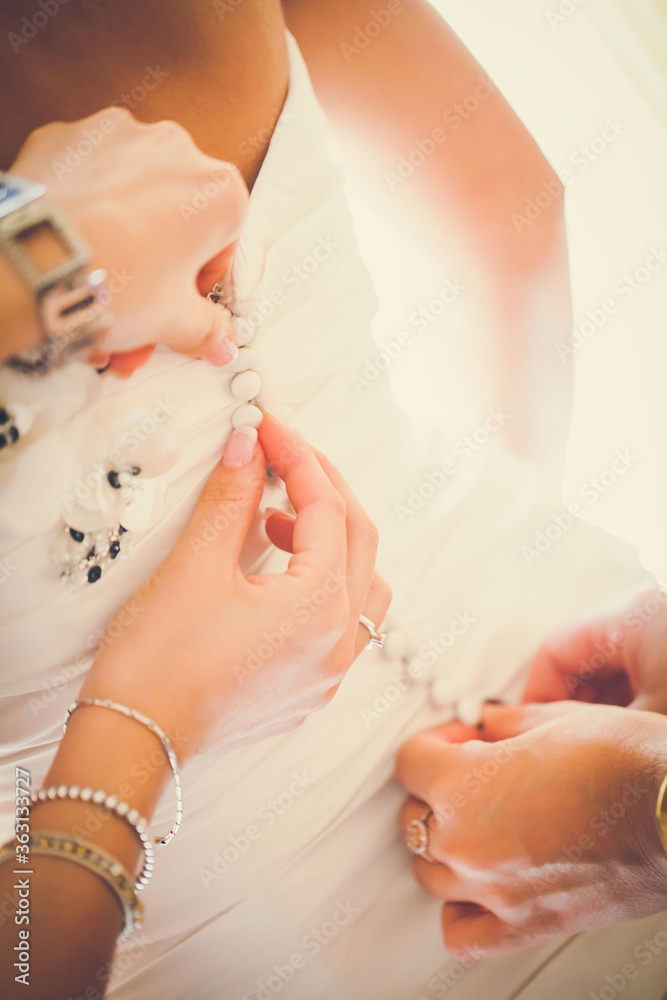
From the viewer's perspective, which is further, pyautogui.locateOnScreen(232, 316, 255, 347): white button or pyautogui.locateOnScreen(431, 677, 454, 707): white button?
pyautogui.locateOnScreen(431, 677, 454, 707): white button

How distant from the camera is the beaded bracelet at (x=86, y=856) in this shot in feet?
1.31

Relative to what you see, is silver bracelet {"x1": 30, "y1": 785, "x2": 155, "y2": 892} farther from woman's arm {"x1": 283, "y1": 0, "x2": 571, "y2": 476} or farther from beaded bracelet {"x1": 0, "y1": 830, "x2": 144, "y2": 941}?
woman's arm {"x1": 283, "y1": 0, "x2": 571, "y2": 476}

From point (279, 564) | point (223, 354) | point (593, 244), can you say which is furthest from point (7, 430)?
point (593, 244)

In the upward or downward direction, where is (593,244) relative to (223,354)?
downward

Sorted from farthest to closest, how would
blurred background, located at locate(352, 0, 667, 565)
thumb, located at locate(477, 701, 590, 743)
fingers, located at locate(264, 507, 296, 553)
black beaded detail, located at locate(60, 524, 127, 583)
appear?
blurred background, located at locate(352, 0, 667, 565)
thumb, located at locate(477, 701, 590, 743)
fingers, located at locate(264, 507, 296, 553)
black beaded detail, located at locate(60, 524, 127, 583)

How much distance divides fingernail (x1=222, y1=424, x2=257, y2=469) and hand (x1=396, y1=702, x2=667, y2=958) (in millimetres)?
387

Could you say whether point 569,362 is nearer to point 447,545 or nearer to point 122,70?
point 447,545

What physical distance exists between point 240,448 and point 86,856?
1.08 ft

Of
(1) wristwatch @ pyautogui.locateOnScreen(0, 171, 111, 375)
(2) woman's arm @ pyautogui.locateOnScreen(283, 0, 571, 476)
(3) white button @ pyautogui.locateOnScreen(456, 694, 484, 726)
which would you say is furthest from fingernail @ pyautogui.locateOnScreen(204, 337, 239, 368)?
(3) white button @ pyautogui.locateOnScreen(456, 694, 484, 726)

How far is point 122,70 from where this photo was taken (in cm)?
45

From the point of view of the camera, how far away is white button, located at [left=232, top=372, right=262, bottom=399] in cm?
55

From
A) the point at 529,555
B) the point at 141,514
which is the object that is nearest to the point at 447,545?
the point at 529,555

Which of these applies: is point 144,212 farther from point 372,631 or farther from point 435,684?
point 435,684

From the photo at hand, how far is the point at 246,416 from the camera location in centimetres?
55
